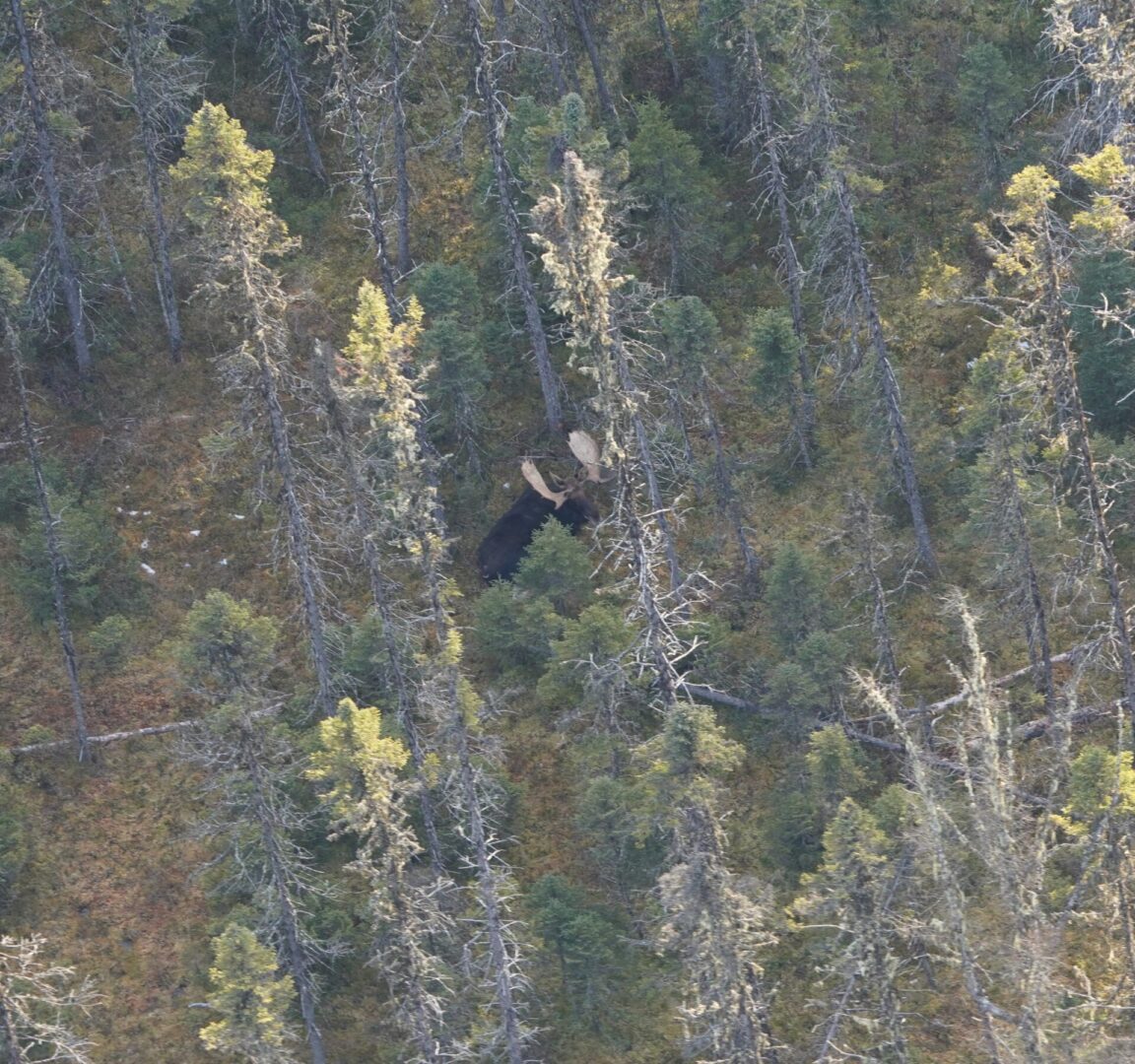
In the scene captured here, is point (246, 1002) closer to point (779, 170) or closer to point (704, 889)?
point (704, 889)

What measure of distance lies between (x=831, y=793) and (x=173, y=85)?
23.8 m

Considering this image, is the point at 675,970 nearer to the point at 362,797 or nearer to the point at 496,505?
the point at 362,797

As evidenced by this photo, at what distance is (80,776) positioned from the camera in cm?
3591

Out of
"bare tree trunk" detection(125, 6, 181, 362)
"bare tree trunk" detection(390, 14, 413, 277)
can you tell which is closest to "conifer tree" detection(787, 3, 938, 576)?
"bare tree trunk" detection(390, 14, 413, 277)

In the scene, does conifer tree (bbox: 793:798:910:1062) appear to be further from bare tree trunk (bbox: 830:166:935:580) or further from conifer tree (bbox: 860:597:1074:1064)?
bare tree trunk (bbox: 830:166:935:580)

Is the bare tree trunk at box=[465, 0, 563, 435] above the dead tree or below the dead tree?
below

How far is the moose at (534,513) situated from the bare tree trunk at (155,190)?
32.3 ft

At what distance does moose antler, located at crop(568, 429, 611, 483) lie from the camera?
3797cm

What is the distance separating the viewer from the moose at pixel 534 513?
1476 inches

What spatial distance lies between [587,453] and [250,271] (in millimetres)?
8930

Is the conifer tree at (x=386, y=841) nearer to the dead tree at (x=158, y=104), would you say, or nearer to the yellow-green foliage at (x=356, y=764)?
the yellow-green foliage at (x=356, y=764)

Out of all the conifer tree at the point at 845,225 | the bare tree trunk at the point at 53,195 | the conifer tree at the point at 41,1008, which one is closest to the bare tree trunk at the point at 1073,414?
the conifer tree at the point at 845,225

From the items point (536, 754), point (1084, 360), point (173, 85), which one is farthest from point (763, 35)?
point (536, 754)

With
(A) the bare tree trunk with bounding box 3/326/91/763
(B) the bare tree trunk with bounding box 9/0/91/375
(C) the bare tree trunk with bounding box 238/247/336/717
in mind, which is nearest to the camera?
(C) the bare tree trunk with bounding box 238/247/336/717
